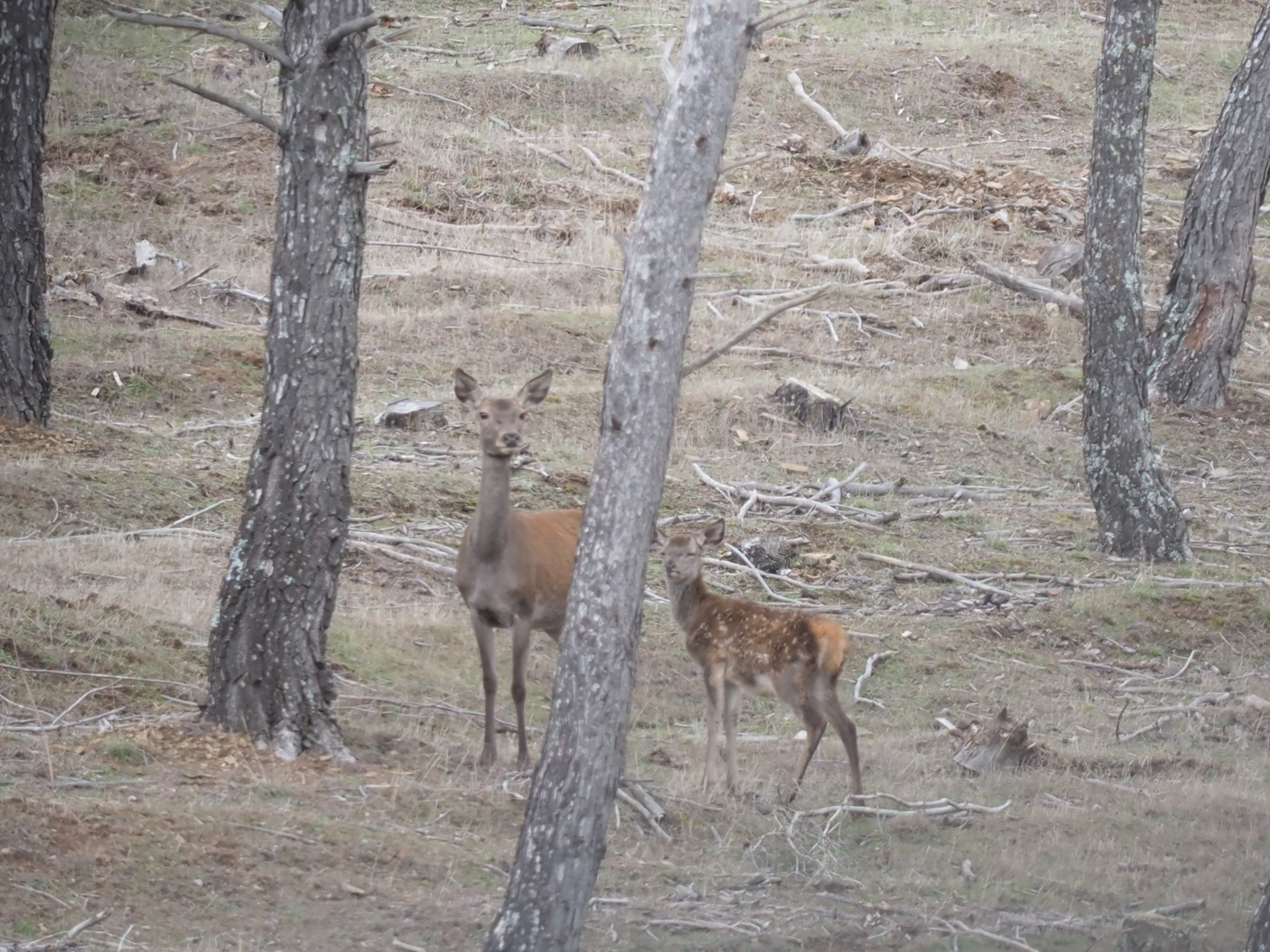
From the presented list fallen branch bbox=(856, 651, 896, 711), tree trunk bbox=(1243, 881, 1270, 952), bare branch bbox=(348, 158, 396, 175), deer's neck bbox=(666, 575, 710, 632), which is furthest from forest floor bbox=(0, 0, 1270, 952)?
bare branch bbox=(348, 158, 396, 175)

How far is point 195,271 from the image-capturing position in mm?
21328

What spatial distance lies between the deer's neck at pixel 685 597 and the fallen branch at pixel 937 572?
3768 mm

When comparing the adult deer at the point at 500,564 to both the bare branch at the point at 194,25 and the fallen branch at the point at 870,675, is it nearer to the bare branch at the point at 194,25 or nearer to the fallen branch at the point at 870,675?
the bare branch at the point at 194,25

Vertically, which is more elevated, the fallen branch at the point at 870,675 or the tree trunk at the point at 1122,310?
the tree trunk at the point at 1122,310

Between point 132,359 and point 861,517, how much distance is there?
7429 mm

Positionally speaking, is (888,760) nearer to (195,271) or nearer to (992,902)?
(992,902)

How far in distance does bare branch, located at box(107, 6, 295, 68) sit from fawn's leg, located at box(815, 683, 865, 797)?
4326mm

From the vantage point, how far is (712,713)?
394 inches

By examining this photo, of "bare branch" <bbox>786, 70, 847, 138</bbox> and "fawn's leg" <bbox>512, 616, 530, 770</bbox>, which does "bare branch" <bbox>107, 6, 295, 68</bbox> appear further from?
"bare branch" <bbox>786, 70, 847, 138</bbox>

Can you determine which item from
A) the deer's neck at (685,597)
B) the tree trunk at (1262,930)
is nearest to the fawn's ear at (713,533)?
the deer's neck at (685,597)

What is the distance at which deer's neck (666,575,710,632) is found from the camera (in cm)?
1092

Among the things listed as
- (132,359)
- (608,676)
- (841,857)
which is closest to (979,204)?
(132,359)

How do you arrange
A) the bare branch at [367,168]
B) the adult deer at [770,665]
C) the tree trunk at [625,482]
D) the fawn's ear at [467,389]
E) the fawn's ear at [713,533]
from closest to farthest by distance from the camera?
the tree trunk at [625,482] → the bare branch at [367,168] → the adult deer at [770,665] → the fawn's ear at [467,389] → the fawn's ear at [713,533]

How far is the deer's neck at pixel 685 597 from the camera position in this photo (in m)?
10.9
